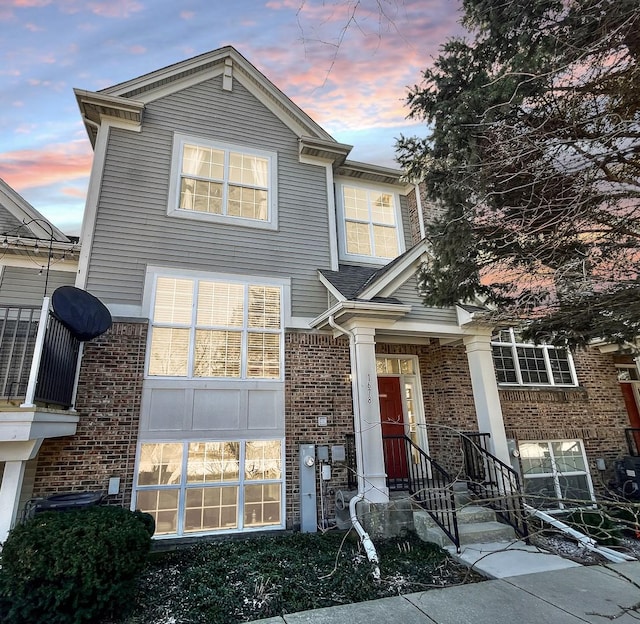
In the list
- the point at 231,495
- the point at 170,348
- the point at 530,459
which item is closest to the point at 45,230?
the point at 170,348

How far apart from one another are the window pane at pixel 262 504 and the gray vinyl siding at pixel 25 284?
4970 millimetres

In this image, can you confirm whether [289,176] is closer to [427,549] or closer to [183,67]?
[183,67]

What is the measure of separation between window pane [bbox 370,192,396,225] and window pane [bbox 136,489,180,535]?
23.8 feet

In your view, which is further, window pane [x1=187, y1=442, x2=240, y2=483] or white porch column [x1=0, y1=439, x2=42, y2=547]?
window pane [x1=187, y1=442, x2=240, y2=483]

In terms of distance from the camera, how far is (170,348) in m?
7.14

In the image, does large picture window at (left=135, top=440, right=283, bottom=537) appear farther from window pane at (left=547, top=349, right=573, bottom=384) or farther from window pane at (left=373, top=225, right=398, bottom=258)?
window pane at (left=547, top=349, right=573, bottom=384)

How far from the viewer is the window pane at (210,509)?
6582 millimetres

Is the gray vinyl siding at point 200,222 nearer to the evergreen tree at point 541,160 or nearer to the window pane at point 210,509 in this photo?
the evergreen tree at point 541,160

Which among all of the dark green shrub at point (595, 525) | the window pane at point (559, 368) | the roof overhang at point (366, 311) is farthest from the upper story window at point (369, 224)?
the dark green shrub at point (595, 525)

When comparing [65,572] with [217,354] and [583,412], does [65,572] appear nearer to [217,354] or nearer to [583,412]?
[217,354]

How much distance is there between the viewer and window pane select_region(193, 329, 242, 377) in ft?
23.7

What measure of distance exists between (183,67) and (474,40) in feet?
20.1

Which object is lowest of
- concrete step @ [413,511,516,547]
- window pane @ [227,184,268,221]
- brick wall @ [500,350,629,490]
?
concrete step @ [413,511,516,547]

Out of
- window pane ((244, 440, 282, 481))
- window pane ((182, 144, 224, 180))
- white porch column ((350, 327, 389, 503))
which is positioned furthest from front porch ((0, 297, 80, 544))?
white porch column ((350, 327, 389, 503))
